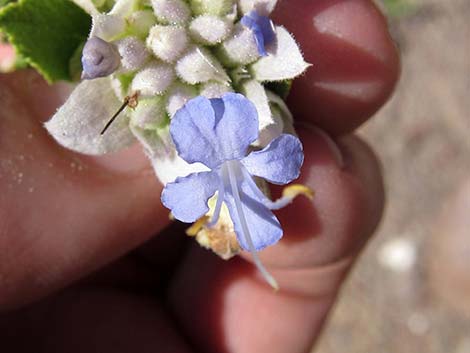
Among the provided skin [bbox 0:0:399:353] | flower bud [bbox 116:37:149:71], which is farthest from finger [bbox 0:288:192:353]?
flower bud [bbox 116:37:149:71]

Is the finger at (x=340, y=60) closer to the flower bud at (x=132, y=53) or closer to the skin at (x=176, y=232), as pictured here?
the skin at (x=176, y=232)

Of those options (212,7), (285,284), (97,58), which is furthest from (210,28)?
(285,284)

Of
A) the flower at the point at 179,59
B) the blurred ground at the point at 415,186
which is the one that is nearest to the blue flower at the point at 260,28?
the flower at the point at 179,59

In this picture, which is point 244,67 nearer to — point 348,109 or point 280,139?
point 280,139

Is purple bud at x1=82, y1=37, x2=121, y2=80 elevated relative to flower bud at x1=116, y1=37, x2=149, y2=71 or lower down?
elevated

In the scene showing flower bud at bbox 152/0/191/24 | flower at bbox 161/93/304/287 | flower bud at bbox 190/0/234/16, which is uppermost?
flower bud at bbox 152/0/191/24

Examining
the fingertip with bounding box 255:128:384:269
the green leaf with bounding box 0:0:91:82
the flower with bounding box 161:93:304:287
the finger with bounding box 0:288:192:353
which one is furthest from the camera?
the finger with bounding box 0:288:192:353

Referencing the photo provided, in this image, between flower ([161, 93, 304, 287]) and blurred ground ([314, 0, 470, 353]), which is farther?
blurred ground ([314, 0, 470, 353])

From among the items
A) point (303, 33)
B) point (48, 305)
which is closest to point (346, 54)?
point (303, 33)

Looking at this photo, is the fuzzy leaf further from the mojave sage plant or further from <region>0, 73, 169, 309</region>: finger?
<region>0, 73, 169, 309</region>: finger
